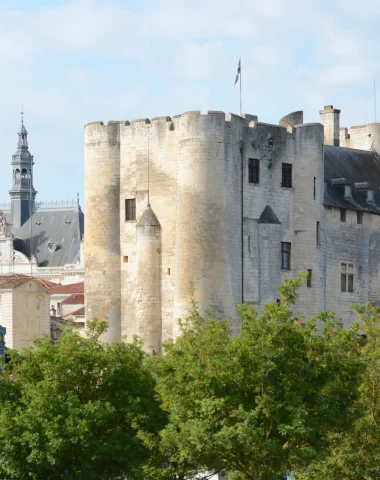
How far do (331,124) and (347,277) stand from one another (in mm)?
12471

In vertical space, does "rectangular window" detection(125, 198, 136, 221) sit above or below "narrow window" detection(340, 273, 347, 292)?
above

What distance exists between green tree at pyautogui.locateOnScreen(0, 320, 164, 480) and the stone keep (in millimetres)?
21313

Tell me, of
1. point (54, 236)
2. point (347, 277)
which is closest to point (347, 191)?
point (347, 277)

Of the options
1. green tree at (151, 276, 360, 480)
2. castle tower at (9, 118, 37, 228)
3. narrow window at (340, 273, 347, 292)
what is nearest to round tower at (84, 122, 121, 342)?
narrow window at (340, 273, 347, 292)

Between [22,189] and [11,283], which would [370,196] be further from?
[22,189]

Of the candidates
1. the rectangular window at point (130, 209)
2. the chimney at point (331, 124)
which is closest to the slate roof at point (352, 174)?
the chimney at point (331, 124)

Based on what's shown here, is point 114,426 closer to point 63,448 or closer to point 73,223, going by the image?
point 63,448

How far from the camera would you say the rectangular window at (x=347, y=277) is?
299 feet

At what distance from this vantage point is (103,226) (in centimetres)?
8731

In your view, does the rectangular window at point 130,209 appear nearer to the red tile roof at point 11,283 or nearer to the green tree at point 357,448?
the red tile roof at point 11,283

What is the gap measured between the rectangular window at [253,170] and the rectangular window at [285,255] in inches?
142

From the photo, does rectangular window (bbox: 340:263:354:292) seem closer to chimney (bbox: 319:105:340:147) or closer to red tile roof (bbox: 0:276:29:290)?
chimney (bbox: 319:105:340:147)

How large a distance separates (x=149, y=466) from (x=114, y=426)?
180 cm

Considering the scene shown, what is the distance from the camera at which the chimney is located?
100375mm
